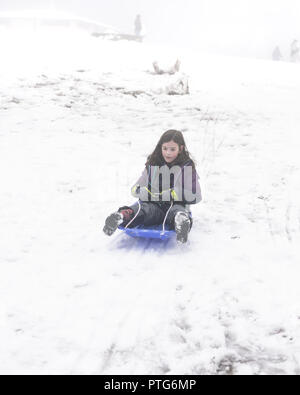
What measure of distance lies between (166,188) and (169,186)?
4 centimetres

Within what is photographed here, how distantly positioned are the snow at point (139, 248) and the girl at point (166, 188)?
29 cm

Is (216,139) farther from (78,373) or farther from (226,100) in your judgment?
(78,373)

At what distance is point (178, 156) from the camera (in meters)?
4.58

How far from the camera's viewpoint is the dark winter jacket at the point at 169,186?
4.39 meters

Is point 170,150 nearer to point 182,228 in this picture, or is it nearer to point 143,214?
point 143,214

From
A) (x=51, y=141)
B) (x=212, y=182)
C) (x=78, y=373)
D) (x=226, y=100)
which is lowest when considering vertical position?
(x=78, y=373)

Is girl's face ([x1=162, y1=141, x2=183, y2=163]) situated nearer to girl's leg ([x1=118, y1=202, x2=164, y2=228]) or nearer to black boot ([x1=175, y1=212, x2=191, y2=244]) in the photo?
girl's leg ([x1=118, y1=202, x2=164, y2=228])

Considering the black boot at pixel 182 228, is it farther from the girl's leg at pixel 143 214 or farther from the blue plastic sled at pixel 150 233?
the girl's leg at pixel 143 214

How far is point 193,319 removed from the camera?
113 inches

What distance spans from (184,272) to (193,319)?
0.77 m

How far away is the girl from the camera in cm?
430

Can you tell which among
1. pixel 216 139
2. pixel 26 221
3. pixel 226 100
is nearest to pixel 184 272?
pixel 26 221

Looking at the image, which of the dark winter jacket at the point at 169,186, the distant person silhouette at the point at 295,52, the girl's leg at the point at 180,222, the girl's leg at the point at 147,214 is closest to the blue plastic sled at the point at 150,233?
the girl's leg at the point at 180,222

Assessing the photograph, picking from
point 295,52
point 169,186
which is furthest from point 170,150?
point 295,52
